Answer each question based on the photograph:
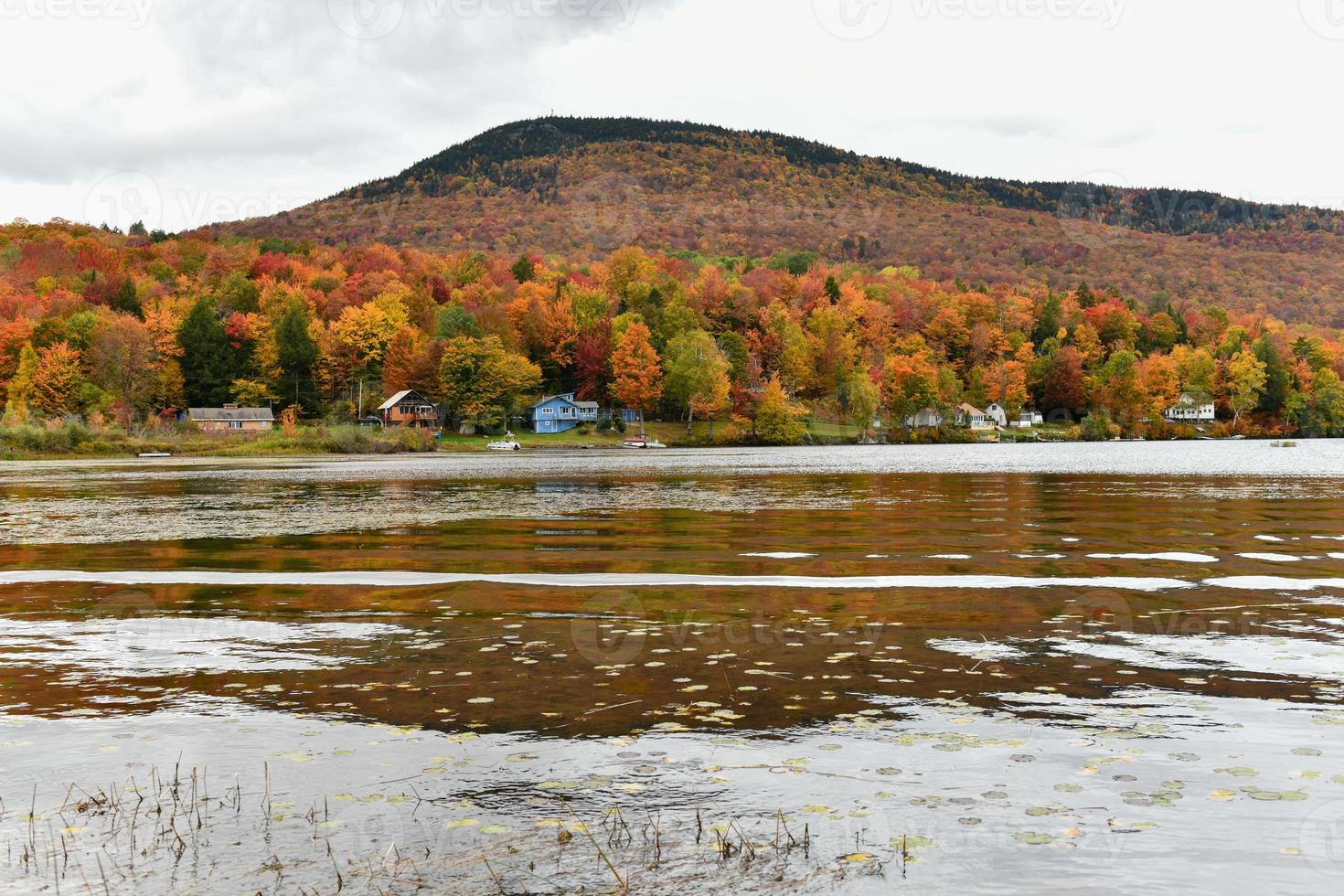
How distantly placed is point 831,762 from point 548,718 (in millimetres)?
3051

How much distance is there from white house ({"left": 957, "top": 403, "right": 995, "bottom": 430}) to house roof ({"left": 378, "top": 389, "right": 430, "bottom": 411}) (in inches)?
3522

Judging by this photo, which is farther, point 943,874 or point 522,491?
point 522,491

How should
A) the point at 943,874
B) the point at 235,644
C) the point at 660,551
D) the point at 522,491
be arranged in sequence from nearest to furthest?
the point at 943,874
the point at 235,644
the point at 660,551
the point at 522,491

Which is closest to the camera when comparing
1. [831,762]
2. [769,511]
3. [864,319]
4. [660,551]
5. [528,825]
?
[528,825]

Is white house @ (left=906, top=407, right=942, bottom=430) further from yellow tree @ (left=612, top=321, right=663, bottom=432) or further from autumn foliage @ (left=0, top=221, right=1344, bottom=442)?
yellow tree @ (left=612, top=321, right=663, bottom=432)

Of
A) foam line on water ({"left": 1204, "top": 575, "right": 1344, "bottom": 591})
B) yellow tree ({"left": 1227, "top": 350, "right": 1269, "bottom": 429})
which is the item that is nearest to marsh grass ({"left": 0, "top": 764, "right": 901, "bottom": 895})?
foam line on water ({"left": 1204, "top": 575, "right": 1344, "bottom": 591})

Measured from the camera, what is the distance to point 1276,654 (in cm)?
1359

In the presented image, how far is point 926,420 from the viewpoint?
180625mm

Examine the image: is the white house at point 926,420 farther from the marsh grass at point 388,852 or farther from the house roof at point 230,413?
the marsh grass at point 388,852

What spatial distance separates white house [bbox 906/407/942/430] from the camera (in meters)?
177

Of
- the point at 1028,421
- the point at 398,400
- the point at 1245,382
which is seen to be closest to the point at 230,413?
the point at 398,400

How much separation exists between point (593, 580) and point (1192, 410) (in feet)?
647

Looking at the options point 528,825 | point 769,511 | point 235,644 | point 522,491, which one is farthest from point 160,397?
point 528,825

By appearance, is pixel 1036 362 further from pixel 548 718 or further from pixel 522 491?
pixel 548 718
